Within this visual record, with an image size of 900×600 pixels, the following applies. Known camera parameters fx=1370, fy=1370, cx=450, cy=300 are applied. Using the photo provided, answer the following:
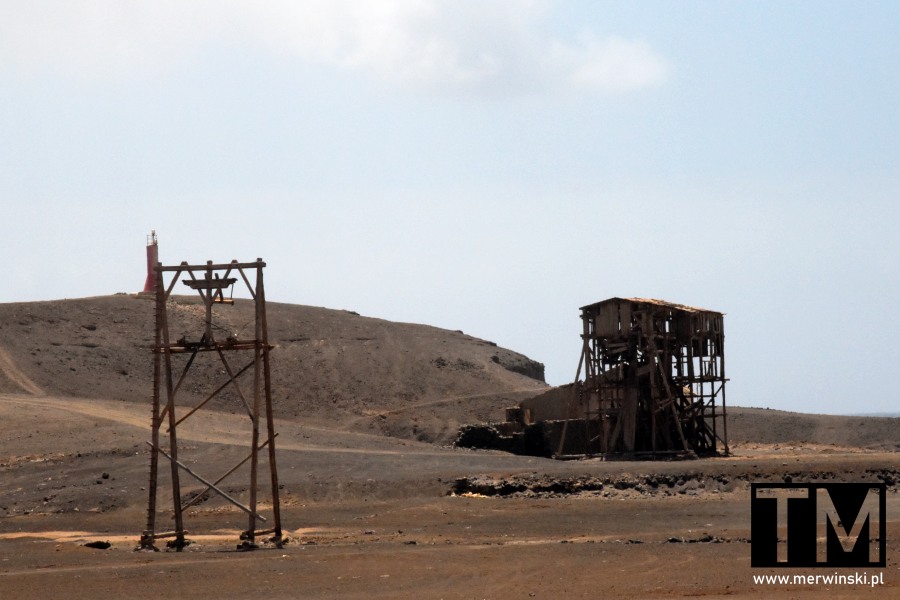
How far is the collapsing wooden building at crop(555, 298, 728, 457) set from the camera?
158 ft

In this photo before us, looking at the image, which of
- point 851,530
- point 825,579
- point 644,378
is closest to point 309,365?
point 644,378

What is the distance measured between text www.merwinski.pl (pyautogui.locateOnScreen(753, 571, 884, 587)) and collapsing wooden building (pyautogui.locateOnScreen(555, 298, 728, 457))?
2866 cm

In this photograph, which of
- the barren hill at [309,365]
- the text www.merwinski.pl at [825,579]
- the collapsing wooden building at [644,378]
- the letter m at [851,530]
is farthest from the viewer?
the barren hill at [309,365]

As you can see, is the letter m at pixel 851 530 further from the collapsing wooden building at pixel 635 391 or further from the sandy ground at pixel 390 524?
the collapsing wooden building at pixel 635 391

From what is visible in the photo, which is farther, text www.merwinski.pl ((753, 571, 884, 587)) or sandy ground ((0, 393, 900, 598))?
sandy ground ((0, 393, 900, 598))

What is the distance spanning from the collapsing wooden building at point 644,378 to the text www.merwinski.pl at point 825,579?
28.7 metres

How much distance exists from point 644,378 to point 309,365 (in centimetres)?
2756

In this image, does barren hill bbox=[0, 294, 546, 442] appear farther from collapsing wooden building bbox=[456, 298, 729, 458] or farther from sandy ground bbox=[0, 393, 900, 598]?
sandy ground bbox=[0, 393, 900, 598]

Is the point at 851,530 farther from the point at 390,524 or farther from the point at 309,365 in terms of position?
the point at 309,365

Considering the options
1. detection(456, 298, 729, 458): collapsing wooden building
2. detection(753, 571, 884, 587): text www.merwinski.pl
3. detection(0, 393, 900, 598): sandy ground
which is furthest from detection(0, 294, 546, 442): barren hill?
detection(753, 571, 884, 587): text www.merwinski.pl

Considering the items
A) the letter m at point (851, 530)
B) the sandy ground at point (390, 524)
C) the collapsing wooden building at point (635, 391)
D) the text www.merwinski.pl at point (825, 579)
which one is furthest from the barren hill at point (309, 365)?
the text www.merwinski.pl at point (825, 579)

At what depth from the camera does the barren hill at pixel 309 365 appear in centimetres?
6328

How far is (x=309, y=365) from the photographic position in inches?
2869

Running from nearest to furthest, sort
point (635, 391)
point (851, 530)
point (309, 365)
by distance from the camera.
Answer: point (851, 530), point (635, 391), point (309, 365)
